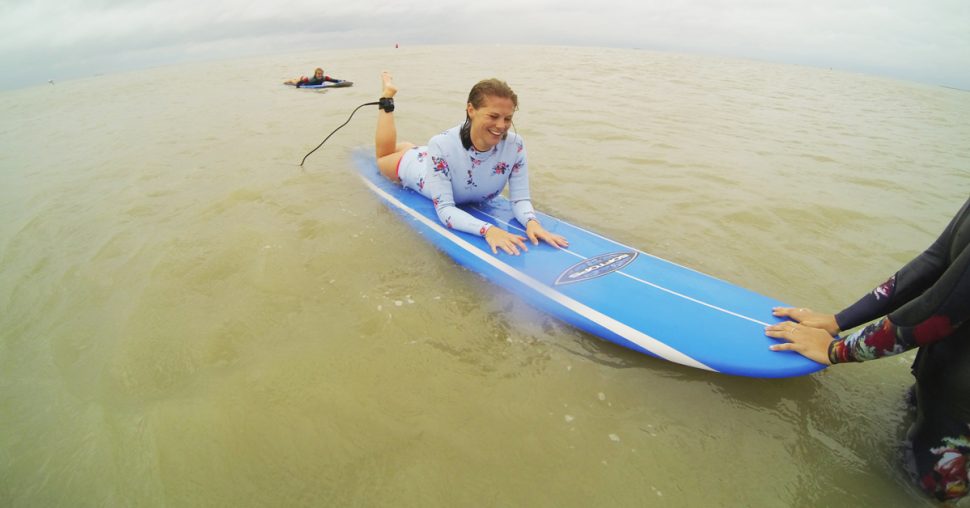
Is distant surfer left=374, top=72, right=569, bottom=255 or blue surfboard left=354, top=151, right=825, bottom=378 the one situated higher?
distant surfer left=374, top=72, right=569, bottom=255

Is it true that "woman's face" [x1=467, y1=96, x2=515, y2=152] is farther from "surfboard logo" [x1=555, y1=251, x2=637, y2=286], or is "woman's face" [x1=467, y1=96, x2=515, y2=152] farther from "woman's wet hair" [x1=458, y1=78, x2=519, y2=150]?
"surfboard logo" [x1=555, y1=251, x2=637, y2=286]

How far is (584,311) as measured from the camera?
2564mm

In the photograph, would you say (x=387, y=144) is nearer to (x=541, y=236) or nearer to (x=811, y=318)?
(x=541, y=236)

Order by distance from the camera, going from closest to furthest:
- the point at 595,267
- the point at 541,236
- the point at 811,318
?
1. the point at 811,318
2. the point at 595,267
3. the point at 541,236

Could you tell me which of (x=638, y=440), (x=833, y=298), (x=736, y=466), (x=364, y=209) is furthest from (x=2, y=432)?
(x=833, y=298)

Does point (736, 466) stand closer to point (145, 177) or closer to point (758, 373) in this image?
point (758, 373)

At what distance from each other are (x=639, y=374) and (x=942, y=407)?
4.01 feet

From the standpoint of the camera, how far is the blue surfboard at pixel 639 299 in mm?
2195

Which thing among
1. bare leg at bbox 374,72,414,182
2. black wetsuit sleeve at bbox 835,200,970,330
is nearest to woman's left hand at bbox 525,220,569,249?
black wetsuit sleeve at bbox 835,200,970,330

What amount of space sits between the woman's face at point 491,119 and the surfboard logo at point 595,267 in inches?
46.4

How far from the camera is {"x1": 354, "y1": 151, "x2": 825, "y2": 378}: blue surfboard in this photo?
2195 millimetres

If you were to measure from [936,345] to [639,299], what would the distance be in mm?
1317

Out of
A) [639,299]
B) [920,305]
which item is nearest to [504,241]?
[639,299]

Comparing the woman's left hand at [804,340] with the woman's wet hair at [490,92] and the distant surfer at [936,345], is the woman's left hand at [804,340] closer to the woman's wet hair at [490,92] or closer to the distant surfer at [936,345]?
the distant surfer at [936,345]
